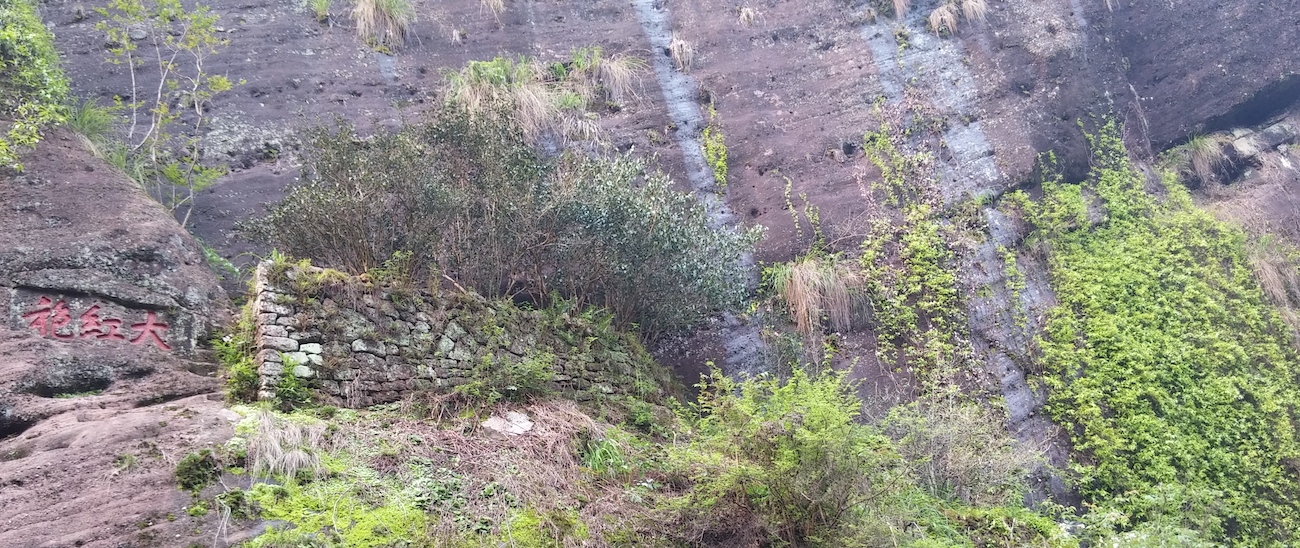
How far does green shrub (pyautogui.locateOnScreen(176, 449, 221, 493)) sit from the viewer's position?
454cm

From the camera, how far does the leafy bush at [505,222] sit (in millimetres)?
7324

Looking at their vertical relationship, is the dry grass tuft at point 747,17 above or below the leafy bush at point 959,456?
above

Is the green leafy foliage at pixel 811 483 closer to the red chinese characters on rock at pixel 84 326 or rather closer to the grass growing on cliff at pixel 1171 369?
the grass growing on cliff at pixel 1171 369

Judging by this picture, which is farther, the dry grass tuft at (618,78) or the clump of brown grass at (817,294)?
the dry grass tuft at (618,78)

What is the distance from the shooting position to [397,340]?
6.57 meters

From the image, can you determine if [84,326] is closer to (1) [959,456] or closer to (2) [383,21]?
(1) [959,456]

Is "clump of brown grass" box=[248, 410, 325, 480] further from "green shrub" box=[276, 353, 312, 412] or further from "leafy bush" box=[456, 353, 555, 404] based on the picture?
"leafy bush" box=[456, 353, 555, 404]

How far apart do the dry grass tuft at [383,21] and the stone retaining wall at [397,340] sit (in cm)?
624

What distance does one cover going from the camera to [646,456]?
6.55 meters

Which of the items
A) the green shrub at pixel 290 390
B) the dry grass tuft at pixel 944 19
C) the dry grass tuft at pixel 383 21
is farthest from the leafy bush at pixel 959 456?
the dry grass tuft at pixel 383 21

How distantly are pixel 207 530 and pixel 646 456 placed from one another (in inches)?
127

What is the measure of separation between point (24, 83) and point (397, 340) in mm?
4535

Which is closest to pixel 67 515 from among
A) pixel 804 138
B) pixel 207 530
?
pixel 207 530

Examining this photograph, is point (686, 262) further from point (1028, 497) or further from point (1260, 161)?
point (1260, 161)
